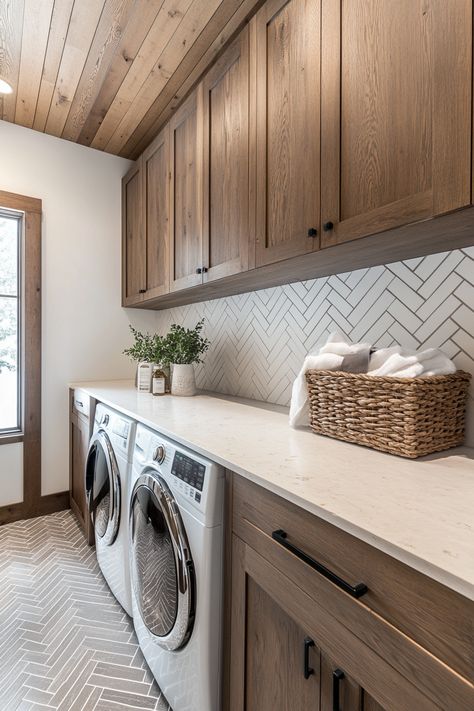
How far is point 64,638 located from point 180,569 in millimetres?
916

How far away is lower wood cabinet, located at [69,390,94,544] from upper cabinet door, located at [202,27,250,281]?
1.19 m

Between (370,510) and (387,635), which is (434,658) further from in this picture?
(370,510)

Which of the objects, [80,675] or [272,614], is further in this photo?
[80,675]

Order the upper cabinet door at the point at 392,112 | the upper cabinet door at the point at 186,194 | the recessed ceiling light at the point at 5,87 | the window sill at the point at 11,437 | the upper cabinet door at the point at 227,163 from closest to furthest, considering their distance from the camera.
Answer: the upper cabinet door at the point at 392,112
the upper cabinet door at the point at 227,163
the upper cabinet door at the point at 186,194
the recessed ceiling light at the point at 5,87
the window sill at the point at 11,437

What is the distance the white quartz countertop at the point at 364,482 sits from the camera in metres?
0.55

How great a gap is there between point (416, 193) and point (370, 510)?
734 millimetres

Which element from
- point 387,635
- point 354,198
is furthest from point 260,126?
point 387,635

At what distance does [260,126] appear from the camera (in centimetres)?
139

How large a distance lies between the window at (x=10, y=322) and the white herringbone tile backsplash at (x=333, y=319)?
1.24m

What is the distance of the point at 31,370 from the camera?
254cm

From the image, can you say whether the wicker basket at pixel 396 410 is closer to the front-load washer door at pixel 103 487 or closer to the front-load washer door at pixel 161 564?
the front-load washer door at pixel 161 564

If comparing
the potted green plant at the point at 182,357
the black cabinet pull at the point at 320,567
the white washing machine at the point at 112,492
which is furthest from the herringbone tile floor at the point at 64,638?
the potted green plant at the point at 182,357

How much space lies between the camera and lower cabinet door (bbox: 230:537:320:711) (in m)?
0.76

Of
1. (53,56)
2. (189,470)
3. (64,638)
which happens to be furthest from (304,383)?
(53,56)
